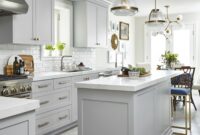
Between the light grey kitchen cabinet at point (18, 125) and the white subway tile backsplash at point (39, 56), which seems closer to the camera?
the light grey kitchen cabinet at point (18, 125)

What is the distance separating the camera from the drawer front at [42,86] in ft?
11.5

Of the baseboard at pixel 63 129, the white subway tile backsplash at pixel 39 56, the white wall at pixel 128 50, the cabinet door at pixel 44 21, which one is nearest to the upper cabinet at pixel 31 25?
the cabinet door at pixel 44 21

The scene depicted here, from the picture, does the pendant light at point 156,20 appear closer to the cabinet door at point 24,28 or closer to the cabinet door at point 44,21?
the cabinet door at point 44,21

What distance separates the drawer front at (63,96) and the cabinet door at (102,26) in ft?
6.34

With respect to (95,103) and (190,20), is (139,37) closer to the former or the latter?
(190,20)

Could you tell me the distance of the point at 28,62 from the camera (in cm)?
417

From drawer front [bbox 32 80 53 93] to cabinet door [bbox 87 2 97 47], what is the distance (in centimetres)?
185

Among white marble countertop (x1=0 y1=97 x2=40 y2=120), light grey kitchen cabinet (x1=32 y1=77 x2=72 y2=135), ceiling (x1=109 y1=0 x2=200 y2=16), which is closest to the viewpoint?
white marble countertop (x1=0 y1=97 x2=40 y2=120)

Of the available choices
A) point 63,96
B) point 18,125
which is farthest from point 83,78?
point 18,125

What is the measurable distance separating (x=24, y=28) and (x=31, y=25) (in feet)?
0.51

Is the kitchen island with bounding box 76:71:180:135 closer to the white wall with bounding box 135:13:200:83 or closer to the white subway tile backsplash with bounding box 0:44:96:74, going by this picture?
the white subway tile backsplash with bounding box 0:44:96:74

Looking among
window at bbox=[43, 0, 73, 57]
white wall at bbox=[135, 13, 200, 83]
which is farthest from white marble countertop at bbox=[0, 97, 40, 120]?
white wall at bbox=[135, 13, 200, 83]

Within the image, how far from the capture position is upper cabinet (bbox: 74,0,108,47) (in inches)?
210

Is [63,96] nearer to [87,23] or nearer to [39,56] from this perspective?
[39,56]
